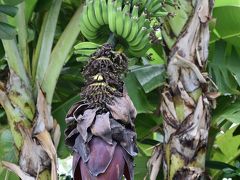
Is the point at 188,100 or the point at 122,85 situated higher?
the point at 122,85

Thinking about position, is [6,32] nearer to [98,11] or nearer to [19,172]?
[19,172]

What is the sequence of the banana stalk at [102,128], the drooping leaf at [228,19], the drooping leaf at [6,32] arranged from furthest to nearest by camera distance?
1. the drooping leaf at [228,19]
2. the drooping leaf at [6,32]
3. the banana stalk at [102,128]

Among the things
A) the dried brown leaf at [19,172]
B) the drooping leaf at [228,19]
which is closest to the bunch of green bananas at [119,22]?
the dried brown leaf at [19,172]

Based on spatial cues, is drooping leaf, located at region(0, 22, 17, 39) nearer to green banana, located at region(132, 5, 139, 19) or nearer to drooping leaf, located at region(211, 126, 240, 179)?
green banana, located at region(132, 5, 139, 19)

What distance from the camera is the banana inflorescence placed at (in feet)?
2.28

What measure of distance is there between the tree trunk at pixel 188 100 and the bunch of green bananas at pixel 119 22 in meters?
0.49

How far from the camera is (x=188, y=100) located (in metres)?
1.25

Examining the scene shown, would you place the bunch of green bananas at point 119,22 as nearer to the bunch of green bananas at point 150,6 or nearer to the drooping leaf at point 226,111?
the bunch of green bananas at point 150,6

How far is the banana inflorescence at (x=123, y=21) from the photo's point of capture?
696mm

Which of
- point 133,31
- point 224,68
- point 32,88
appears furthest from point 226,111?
point 133,31

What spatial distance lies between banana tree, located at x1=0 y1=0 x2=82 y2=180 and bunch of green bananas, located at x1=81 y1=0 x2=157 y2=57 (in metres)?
0.49

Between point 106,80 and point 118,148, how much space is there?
0.28ft

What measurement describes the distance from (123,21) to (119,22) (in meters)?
0.02

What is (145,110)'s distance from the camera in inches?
55.1
